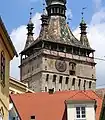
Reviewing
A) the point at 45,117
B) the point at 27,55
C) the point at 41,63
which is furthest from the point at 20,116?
the point at 27,55

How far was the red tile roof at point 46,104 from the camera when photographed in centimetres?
4744

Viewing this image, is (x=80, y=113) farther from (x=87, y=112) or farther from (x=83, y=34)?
(x=83, y=34)

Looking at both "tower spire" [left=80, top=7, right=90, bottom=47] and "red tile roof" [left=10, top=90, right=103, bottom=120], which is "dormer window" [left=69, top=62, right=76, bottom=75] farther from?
"red tile roof" [left=10, top=90, right=103, bottom=120]

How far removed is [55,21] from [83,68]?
13754 millimetres

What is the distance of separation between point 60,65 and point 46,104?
67.4 metres

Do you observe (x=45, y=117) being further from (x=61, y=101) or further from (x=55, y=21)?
(x=55, y=21)

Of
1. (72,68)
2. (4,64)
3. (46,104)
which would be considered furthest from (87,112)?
(72,68)

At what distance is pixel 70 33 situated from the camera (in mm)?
124875

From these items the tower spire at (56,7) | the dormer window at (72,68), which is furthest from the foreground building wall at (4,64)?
the tower spire at (56,7)

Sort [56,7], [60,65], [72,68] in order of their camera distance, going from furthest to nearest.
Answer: [56,7], [72,68], [60,65]

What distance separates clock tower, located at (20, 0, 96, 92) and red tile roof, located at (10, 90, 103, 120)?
61663mm

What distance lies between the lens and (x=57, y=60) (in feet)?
384

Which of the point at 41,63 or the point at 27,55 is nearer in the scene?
the point at 41,63

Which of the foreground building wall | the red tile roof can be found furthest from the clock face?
the foreground building wall
